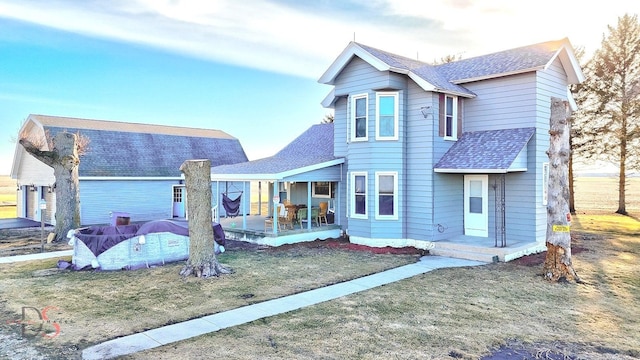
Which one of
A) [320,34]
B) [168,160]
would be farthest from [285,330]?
[168,160]

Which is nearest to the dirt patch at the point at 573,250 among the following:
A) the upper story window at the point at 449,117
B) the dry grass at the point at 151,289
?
the dry grass at the point at 151,289

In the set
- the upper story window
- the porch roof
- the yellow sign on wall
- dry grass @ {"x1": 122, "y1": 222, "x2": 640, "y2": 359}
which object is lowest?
dry grass @ {"x1": 122, "y1": 222, "x2": 640, "y2": 359}

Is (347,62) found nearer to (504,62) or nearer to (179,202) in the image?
(504,62)

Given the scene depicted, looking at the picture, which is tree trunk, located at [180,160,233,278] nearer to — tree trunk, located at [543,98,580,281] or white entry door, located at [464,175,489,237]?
tree trunk, located at [543,98,580,281]

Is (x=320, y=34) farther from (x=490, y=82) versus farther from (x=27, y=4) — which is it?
(x=27, y=4)

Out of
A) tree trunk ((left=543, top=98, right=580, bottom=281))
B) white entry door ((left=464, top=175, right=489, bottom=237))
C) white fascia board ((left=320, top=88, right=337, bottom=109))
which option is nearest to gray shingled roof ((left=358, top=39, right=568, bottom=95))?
white fascia board ((left=320, top=88, right=337, bottom=109))

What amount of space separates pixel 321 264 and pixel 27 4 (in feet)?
44.5

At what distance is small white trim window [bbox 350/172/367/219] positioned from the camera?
1403cm

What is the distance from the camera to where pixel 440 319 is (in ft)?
22.2

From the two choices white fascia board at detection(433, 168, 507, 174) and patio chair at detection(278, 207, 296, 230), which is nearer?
white fascia board at detection(433, 168, 507, 174)

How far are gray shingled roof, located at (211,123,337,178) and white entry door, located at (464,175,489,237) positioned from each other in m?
5.22

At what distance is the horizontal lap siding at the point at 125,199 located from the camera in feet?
68.2

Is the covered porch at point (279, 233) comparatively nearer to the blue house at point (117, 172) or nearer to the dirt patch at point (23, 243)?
the blue house at point (117, 172)

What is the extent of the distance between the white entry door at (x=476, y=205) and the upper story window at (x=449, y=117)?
166 centimetres
